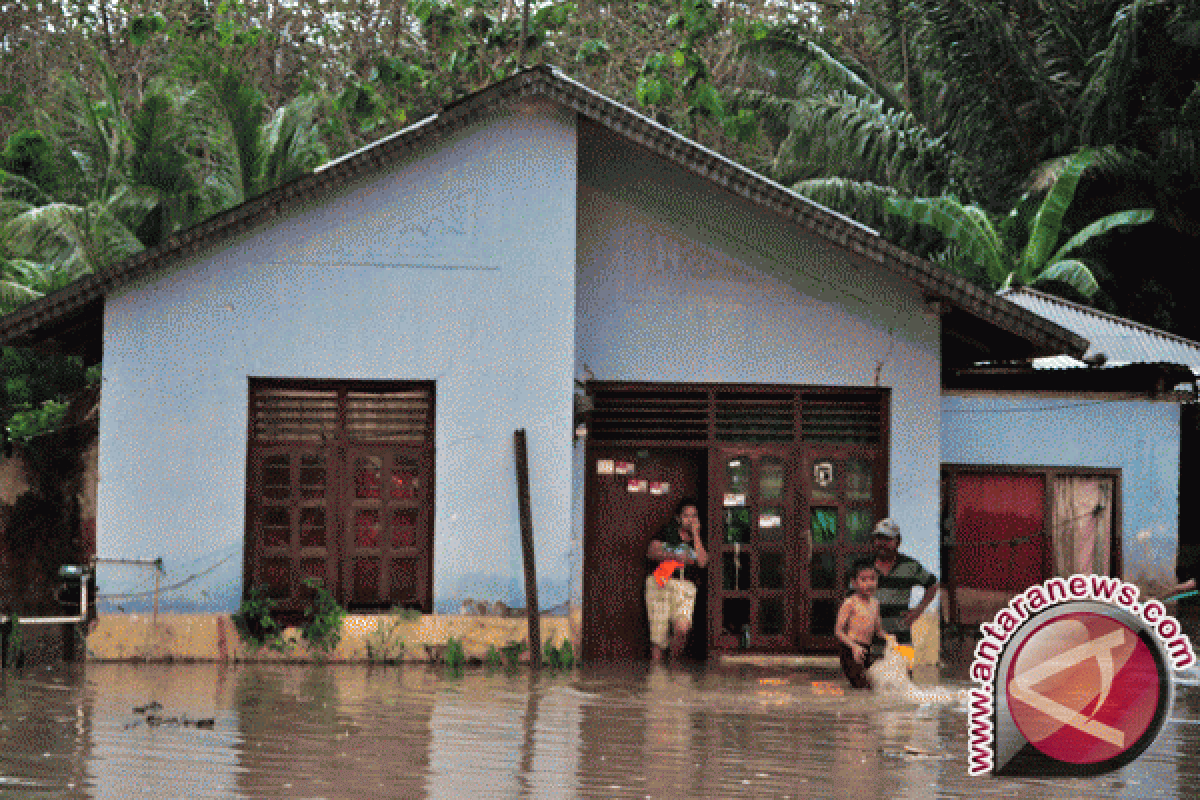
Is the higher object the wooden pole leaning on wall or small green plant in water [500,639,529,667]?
the wooden pole leaning on wall

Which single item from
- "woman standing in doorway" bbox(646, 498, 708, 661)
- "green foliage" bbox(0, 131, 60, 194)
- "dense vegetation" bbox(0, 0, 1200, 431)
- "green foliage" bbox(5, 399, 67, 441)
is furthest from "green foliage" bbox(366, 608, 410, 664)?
"green foliage" bbox(0, 131, 60, 194)

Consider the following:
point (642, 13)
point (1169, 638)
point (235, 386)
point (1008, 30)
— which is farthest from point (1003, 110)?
point (1169, 638)

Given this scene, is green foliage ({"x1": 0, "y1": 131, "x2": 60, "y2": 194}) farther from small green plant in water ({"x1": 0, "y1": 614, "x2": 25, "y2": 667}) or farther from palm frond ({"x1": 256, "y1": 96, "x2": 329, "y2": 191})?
small green plant in water ({"x1": 0, "y1": 614, "x2": 25, "y2": 667})

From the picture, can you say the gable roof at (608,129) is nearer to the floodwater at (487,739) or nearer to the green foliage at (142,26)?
the floodwater at (487,739)

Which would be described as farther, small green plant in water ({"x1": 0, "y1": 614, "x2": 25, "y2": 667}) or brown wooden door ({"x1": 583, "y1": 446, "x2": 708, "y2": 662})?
brown wooden door ({"x1": 583, "y1": 446, "x2": 708, "y2": 662})

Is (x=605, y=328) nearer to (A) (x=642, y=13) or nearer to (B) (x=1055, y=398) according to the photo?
(B) (x=1055, y=398)

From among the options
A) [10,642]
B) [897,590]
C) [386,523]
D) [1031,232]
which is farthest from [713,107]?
[10,642]

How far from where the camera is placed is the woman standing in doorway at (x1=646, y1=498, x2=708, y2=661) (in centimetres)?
1372

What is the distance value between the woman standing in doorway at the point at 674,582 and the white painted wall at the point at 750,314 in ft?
4.57

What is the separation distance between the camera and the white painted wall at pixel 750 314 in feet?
45.1

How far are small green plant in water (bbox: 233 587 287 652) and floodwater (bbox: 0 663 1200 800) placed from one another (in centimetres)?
40

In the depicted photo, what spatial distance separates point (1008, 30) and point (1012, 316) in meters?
12.9

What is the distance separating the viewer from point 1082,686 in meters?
7.42

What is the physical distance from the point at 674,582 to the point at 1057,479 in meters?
4.86
